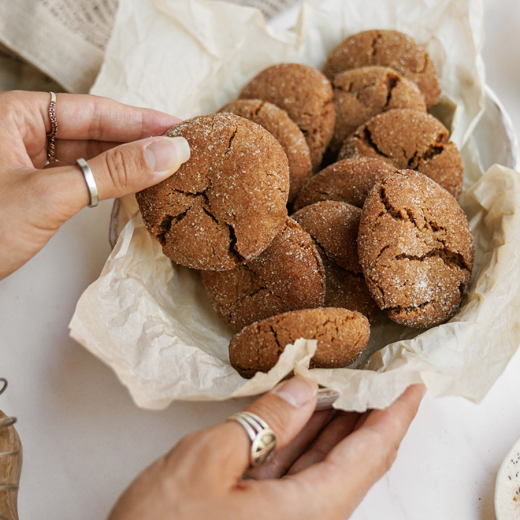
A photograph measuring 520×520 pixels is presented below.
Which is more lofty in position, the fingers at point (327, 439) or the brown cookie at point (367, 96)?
the brown cookie at point (367, 96)

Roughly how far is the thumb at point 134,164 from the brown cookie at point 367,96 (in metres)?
0.70

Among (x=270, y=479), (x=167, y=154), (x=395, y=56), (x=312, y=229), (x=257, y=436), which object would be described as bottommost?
(x=270, y=479)

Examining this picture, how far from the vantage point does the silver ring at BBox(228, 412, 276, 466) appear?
0.89 meters

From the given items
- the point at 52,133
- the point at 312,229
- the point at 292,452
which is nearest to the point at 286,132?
the point at 312,229

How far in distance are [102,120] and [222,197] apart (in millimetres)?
489

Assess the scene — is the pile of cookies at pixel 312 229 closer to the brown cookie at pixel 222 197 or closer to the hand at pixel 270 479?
the brown cookie at pixel 222 197

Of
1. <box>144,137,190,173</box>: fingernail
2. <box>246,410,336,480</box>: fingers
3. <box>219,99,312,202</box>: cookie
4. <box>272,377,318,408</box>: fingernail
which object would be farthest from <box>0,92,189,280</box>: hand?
<box>246,410,336,480</box>: fingers

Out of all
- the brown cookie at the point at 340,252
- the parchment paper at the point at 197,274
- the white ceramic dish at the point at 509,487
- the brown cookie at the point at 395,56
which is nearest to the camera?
the parchment paper at the point at 197,274

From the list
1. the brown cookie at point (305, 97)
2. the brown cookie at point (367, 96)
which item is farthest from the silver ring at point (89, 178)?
the brown cookie at point (367, 96)

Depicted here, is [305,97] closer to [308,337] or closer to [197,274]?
[197,274]

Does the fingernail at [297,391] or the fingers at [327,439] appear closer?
the fingernail at [297,391]

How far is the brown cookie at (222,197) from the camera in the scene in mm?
1188

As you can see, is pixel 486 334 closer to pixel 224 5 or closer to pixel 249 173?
pixel 249 173

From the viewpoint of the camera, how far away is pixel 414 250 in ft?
4.04
